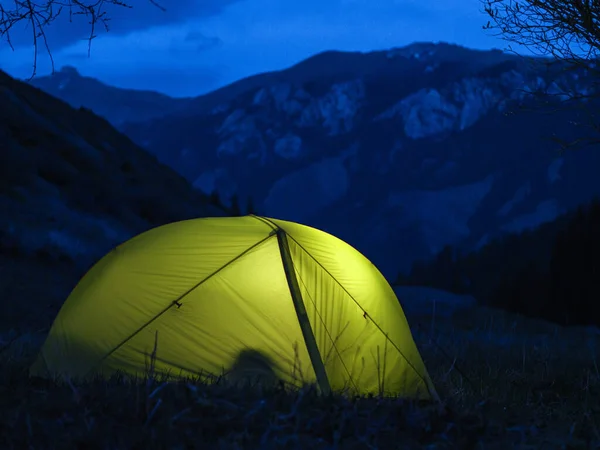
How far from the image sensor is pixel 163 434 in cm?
389

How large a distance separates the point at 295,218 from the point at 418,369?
555 feet

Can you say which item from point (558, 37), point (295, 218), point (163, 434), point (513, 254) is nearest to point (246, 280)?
point (163, 434)

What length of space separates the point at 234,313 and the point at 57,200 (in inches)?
505

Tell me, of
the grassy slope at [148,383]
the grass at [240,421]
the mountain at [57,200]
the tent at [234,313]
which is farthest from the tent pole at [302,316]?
the mountain at [57,200]

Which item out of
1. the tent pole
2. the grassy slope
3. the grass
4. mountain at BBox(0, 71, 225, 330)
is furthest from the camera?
mountain at BBox(0, 71, 225, 330)

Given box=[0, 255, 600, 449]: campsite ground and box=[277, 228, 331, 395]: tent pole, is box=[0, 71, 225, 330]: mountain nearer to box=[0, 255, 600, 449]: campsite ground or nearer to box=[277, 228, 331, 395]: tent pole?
box=[277, 228, 331, 395]: tent pole

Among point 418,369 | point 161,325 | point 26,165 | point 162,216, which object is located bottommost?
point 418,369

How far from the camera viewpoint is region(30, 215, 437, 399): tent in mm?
6629

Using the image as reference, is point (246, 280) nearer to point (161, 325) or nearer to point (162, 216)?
point (161, 325)

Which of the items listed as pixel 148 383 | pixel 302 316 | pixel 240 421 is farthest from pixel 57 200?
pixel 240 421

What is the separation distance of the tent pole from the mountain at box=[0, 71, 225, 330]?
841 centimetres

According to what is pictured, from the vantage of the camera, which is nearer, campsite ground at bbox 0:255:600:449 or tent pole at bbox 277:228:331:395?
campsite ground at bbox 0:255:600:449

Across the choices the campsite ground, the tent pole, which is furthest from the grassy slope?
the tent pole

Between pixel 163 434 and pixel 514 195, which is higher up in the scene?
pixel 514 195
